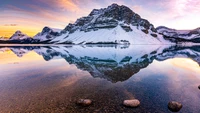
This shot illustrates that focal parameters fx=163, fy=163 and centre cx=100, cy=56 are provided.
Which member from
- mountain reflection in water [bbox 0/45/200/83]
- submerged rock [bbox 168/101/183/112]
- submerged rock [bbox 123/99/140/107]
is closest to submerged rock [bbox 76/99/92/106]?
submerged rock [bbox 123/99/140/107]

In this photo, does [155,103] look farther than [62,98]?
No

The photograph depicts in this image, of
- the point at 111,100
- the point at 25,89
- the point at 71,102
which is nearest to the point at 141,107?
the point at 111,100

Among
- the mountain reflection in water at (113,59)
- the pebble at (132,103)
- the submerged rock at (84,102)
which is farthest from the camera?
the mountain reflection in water at (113,59)

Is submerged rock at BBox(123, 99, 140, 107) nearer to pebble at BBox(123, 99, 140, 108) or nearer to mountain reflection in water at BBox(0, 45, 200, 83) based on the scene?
pebble at BBox(123, 99, 140, 108)

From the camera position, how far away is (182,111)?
1310 centimetres

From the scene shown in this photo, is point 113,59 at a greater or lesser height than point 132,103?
lesser

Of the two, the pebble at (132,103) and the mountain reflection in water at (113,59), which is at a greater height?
the pebble at (132,103)

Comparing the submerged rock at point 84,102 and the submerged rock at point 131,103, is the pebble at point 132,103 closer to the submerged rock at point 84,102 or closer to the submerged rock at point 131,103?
the submerged rock at point 131,103

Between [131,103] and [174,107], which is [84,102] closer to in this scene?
[131,103]

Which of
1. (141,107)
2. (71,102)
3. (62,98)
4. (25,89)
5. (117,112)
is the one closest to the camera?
(117,112)

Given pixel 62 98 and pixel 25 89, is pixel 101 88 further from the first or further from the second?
pixel 25 89

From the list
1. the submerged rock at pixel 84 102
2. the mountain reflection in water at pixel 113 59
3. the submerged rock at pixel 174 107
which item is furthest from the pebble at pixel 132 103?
the mountain reflection in water at pixel 113 59

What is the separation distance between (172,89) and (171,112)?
659 cm

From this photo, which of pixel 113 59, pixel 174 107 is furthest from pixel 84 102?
pixel 113 59
